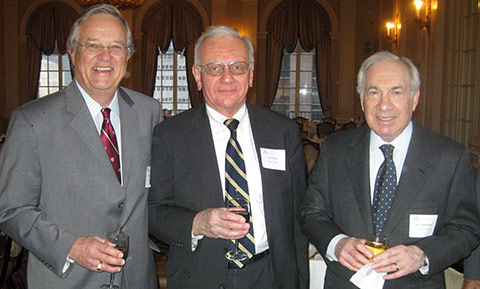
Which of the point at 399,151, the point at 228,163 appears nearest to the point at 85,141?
the point at 228,163

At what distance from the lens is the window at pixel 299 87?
534 inches

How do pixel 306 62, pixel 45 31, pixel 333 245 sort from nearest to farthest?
pixel 333 245 < pixel 45 31 < pixel 306 62

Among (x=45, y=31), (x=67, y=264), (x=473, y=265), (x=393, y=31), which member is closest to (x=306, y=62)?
(x=393, y=31)

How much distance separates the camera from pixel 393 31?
11375 millimetres

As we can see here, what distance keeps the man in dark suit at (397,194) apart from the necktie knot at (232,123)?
0.49 metres

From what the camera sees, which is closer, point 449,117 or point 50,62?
point 449,117

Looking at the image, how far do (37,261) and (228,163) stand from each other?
3.05 ft

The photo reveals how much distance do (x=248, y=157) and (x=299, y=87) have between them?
39.0ft

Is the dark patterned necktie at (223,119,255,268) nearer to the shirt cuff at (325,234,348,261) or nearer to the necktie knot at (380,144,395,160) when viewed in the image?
the shirt cuff at (325,234,348,261)

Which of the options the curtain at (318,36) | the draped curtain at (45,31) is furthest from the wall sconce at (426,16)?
the draped curtain at (45,31)

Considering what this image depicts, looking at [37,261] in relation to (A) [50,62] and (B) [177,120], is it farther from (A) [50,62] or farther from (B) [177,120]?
(A) [50,62]

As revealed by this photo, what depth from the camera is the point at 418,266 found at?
5.53 feet

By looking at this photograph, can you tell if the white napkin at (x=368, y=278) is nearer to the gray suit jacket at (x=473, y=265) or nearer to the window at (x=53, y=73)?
the gray suit jacket at (x=473, y=265)

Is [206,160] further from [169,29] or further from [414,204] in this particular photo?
[169,29]
